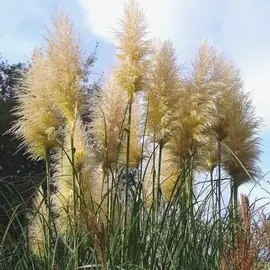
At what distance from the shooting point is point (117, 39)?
14.5 ft

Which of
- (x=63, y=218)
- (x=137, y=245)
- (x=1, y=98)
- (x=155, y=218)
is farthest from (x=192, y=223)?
(x=1, y=98)

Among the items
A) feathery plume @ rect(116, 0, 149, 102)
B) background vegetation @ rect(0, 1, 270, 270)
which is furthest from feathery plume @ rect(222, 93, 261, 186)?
feathery plume @ rect(116, 0, 149, 102)

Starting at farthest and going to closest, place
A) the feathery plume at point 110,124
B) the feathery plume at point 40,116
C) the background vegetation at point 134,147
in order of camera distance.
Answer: the feathery plume at point 40,116 < the feathery plume at point 110,124 < the background vegetation at point 134,147

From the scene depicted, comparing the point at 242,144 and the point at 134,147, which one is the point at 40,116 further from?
the point at 242,144

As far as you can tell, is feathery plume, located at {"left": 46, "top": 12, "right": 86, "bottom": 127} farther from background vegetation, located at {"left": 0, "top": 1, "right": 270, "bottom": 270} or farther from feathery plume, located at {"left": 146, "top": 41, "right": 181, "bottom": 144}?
feathery plume, located at {"left": 146, "top": 41, "right": 181, "bottom": 144}

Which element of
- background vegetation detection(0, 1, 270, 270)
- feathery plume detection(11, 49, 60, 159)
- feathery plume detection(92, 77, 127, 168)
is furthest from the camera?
feathery plume detection(11, 49, 60, 159)

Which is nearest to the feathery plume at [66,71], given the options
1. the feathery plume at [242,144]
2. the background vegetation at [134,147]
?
the background vegetation at [134,147]

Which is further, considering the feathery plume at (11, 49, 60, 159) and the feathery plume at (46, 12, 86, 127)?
the feathery plume at (11, 49, 60, 159)

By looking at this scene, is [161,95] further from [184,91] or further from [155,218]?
[155,218]

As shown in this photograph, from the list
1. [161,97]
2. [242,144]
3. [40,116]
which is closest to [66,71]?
[40,116]

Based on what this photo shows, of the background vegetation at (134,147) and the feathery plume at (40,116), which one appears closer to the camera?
the background vegetation at (134,147)

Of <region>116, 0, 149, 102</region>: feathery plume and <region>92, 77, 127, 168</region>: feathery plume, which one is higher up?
<region>116, 0, 149, 102</region>: feathery plume

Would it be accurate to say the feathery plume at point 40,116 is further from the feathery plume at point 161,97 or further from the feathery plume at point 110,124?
the feathery plume at point 161,97

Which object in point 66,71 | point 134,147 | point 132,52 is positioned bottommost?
point 134,147
